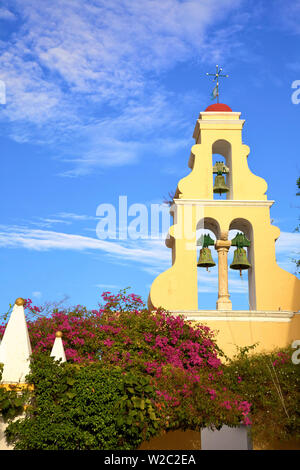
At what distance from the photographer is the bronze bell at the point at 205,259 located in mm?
17234

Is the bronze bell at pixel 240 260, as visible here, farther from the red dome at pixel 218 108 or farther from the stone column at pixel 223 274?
the red dome at pixel 218 108

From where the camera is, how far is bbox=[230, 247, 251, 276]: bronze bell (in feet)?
56.7

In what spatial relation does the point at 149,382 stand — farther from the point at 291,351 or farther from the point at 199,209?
the point at 199,209

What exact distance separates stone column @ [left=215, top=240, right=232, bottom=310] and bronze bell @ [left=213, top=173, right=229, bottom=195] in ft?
6.27

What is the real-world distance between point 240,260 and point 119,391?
284 inches

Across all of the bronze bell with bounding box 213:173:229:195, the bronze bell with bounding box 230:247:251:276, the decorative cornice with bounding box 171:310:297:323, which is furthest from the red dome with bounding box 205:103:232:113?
the decorative cornice with bounding box 171:310:297:323

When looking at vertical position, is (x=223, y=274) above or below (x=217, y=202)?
below

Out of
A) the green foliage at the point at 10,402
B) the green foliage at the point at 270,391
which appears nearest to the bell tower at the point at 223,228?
the green foliage at the point at 270,391

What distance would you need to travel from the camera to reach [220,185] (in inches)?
722

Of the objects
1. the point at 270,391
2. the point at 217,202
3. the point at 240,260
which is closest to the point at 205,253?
the point at 240,260

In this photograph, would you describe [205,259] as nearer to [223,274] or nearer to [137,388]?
[223,274]

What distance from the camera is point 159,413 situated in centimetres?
1159

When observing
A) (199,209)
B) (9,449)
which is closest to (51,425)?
(9,449)

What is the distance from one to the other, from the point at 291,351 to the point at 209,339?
7.59 ft
